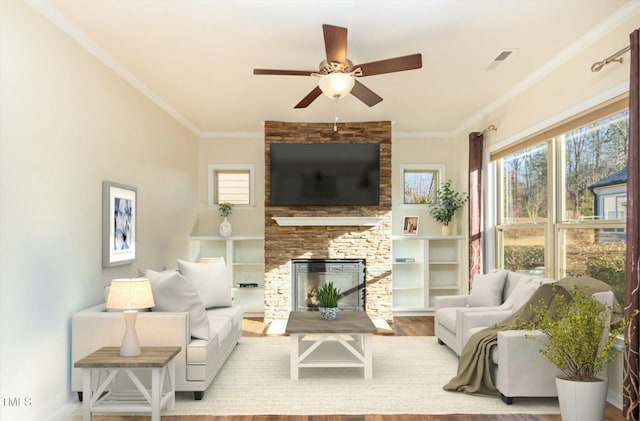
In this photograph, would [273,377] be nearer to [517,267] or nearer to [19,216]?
[19,216]

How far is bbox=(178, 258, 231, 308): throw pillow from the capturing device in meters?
5.55

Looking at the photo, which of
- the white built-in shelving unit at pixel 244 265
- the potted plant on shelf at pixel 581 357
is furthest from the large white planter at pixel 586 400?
the white built-in shelving unit at pixel 244 265

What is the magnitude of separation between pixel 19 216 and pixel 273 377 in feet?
8.10

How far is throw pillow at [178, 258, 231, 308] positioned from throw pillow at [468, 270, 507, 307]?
270 cm

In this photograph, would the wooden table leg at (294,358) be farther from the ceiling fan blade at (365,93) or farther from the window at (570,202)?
the window at (570,202)

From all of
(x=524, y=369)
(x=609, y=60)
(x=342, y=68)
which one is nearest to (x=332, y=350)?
(x=524, y=369)

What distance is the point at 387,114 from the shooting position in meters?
7.18

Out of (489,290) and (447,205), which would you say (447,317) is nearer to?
(489,290)

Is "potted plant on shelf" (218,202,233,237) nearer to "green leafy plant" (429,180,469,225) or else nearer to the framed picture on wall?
the framed picture on wall

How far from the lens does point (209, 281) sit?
18.6 feet

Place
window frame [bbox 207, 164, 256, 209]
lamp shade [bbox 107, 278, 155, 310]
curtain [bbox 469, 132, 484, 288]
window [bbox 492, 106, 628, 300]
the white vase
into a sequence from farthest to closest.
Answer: window frame [bbox 207, 164, 256, 209]
the white vase
curtain [bbox 469, 132, 484, 288]
window [bbox 492, 106, 628, 300]
lamp shade [bbox 107, 278, 155, 310]

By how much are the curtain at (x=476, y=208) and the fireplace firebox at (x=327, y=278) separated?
155cm

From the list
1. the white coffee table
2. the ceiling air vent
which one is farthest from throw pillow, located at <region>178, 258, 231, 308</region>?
the ceiling air vent

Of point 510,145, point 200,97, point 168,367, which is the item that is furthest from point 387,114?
point 168,367
